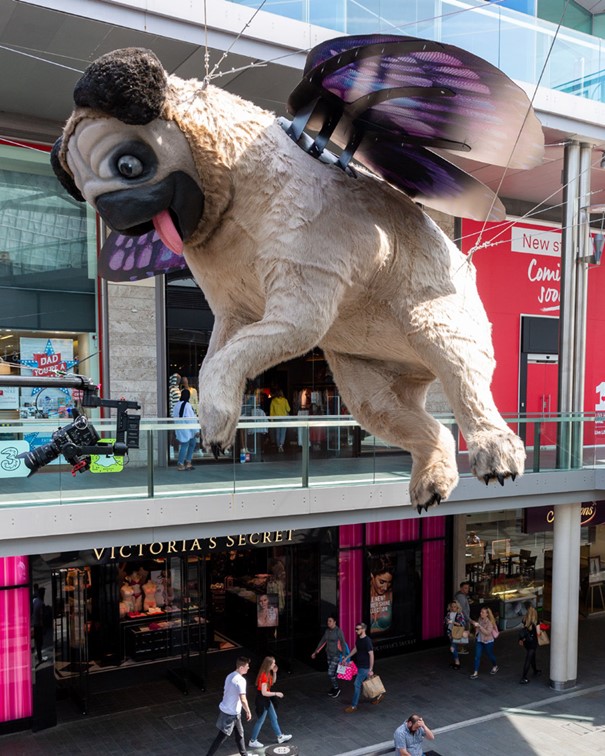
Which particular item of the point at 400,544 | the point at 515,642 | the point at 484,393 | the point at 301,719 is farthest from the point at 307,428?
the point at 515,642

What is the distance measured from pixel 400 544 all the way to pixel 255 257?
1125 centimetres

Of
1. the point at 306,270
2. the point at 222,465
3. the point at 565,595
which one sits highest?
the point at 306,270

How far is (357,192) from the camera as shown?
6.87 feet

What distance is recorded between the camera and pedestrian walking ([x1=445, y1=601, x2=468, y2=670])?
11.9 metres

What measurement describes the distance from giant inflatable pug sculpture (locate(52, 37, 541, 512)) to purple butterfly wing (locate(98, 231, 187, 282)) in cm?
56

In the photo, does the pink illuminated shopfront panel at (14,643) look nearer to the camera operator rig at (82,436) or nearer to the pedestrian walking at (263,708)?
the pedestrian walking at (263,708)

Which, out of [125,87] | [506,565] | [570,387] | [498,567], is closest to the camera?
[125,87]

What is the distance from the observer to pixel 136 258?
2877 millimetres

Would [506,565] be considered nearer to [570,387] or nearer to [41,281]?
[570,387]

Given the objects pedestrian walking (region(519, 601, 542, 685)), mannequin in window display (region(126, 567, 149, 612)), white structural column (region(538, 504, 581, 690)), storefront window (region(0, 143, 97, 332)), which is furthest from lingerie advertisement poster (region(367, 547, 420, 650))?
storefront window (region(0, 143, 97, 332))

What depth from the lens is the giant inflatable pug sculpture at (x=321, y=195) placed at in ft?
6.08

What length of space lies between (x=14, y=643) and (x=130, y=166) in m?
9.18

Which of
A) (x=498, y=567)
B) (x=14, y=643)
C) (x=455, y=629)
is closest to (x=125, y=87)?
(x=14, y=643)

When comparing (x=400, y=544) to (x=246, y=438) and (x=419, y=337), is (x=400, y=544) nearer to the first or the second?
(x=246, y=438)
